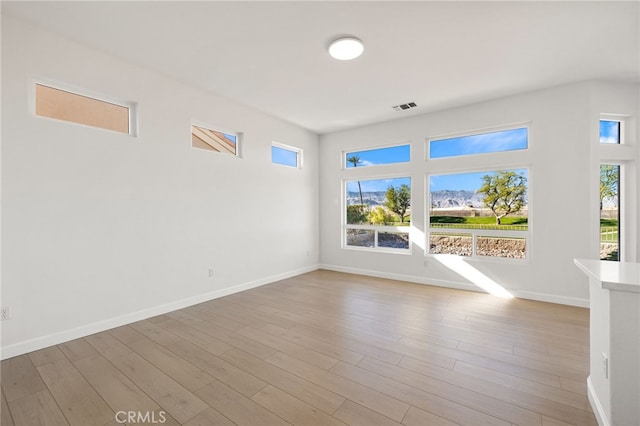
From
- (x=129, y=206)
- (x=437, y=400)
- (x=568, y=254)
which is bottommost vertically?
(x=437, y=400)

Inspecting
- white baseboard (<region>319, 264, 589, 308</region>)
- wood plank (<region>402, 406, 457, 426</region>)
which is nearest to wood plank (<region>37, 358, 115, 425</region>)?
wood plank (<region>402, 406, 457, 426</region>)

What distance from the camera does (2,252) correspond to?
2.39 metres

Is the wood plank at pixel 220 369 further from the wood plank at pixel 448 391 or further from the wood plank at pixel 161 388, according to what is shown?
the wood plank at pixel 448 391

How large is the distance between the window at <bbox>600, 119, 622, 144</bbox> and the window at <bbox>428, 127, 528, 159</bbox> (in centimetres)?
90

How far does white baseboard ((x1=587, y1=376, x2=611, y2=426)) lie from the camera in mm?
1547

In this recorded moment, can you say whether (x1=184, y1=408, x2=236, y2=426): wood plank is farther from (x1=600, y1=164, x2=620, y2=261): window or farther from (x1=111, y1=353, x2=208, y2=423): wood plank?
(x1=600, y1=164, x2=620, y2=261): window

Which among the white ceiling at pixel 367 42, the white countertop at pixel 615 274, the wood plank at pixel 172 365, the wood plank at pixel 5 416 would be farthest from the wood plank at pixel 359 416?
the white ceiling at pixel 367 42

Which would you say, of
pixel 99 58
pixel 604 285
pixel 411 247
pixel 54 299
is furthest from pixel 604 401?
pixel 99 58

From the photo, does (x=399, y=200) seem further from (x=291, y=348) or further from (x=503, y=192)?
(x=291, y=348)

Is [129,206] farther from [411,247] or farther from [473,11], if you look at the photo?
[411,247]

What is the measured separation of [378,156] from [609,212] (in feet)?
11.6

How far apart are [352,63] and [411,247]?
10.8 ft

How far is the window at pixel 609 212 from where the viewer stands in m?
3.76
